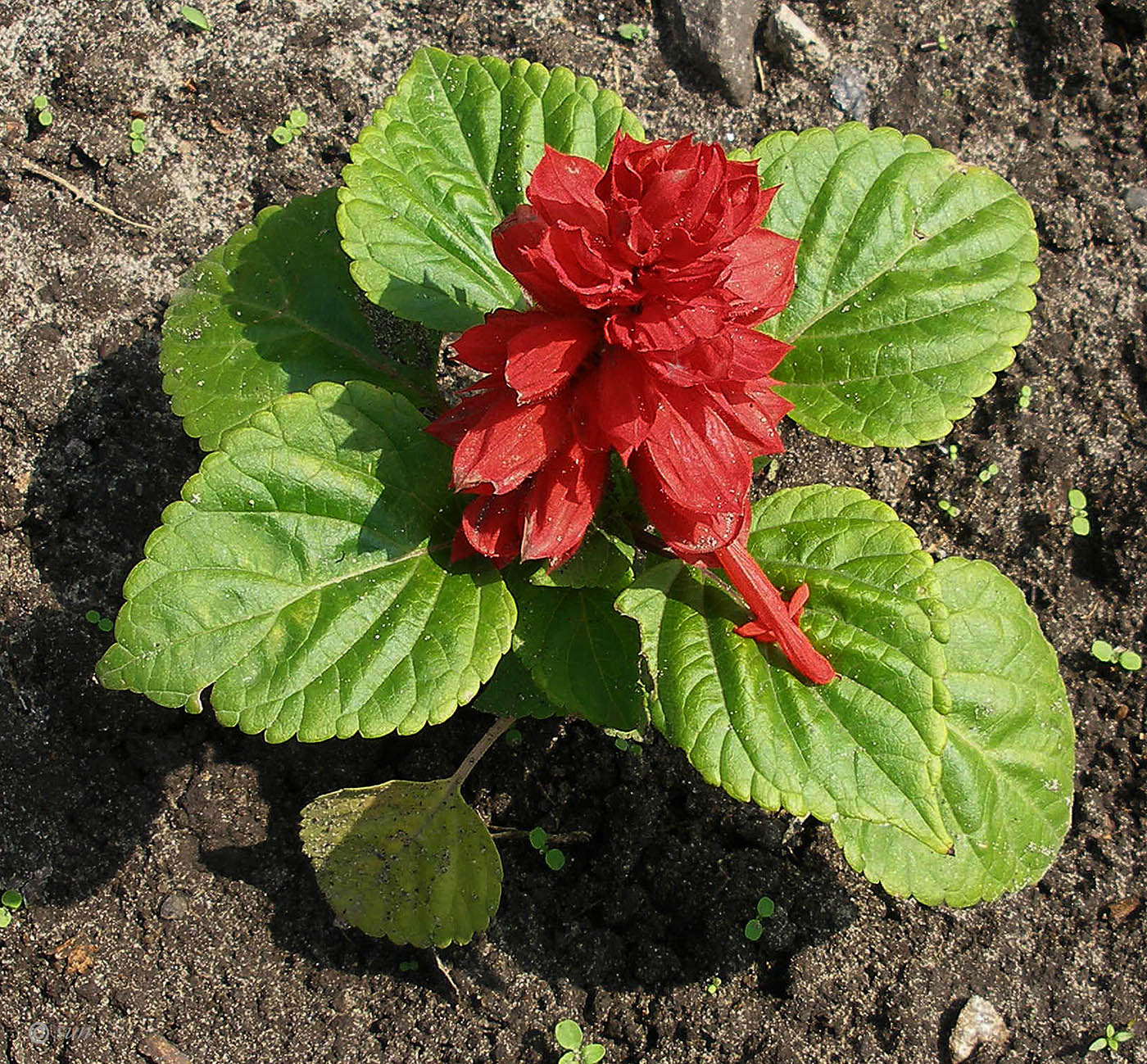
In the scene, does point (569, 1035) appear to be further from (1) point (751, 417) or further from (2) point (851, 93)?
(2) point (851, 93)

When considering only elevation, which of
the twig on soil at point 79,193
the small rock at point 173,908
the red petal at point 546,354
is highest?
the red petal at point 546,354

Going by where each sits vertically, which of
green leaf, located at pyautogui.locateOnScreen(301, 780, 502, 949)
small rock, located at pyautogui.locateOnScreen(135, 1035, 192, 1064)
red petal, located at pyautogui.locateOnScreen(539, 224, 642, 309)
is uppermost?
red petal, located at pyautogui.locateOnScreen(539, 224, 642, 309)

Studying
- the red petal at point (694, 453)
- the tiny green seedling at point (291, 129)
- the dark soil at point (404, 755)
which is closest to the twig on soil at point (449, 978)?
the dark soil at point (404, 755)

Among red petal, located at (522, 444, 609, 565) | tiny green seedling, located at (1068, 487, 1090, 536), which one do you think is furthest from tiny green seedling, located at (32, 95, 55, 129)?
tiny green seedling, located at (1068, 487, 1090, 536)

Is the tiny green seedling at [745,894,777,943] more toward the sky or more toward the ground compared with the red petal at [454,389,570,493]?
more toward the ground

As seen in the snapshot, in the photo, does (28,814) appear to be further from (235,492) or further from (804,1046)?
(804,1046)

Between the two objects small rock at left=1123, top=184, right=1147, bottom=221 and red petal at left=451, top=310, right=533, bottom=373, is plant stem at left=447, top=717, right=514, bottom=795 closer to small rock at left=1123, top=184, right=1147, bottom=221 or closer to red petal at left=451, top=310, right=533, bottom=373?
red petal at left=451, top=310, right=533, bottom=373

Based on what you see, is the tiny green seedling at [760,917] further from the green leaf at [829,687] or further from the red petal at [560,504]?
the red petal at [560,504]
